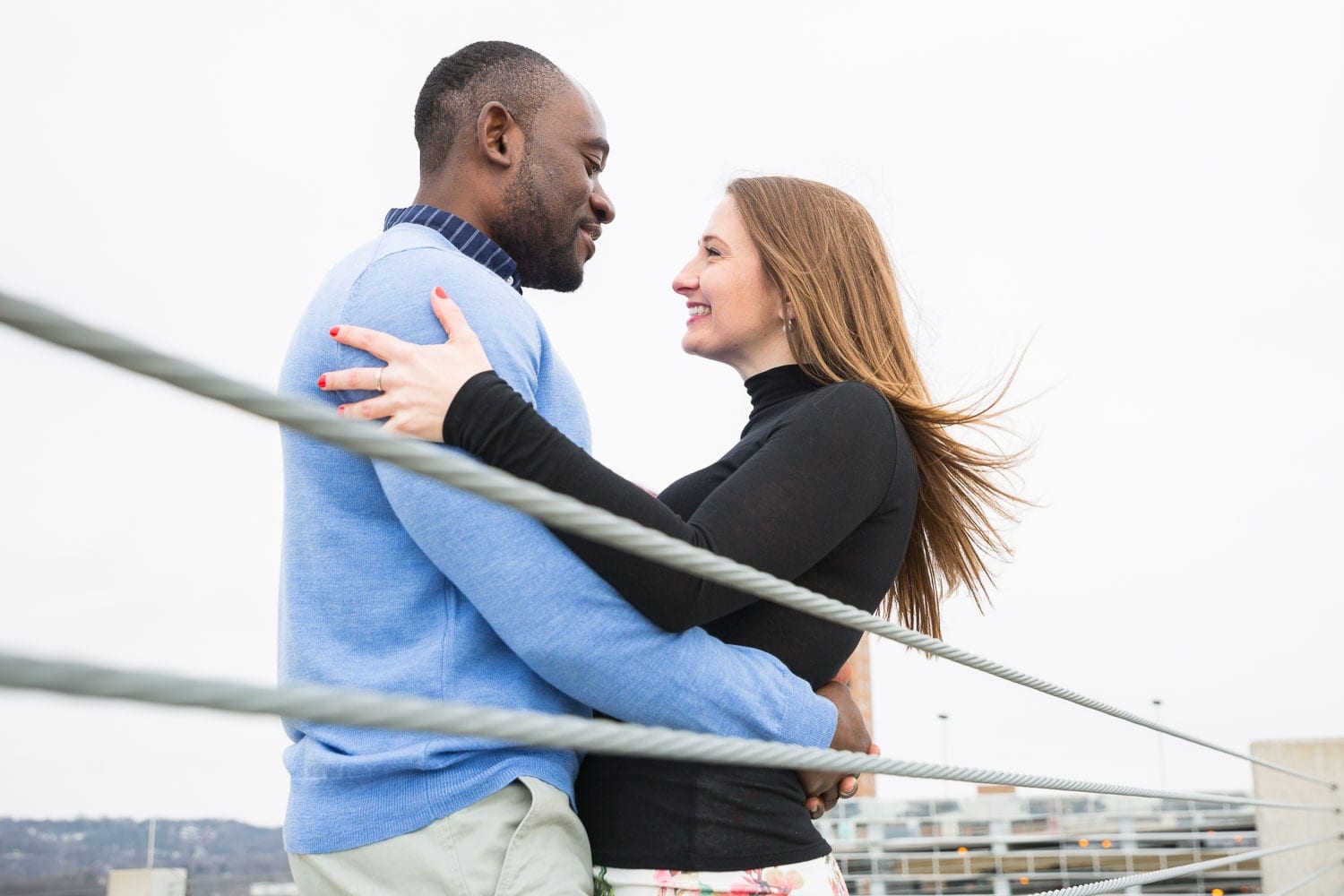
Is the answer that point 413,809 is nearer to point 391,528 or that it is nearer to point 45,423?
point 391,528

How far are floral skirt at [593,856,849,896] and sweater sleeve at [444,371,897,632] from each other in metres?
0.33

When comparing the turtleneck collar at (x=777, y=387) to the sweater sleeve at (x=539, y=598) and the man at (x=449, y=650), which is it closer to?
the man at (x=449, y=650)

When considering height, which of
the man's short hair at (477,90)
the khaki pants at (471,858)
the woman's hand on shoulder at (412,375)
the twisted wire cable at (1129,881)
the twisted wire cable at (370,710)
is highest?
the man's short hair at (477,90)

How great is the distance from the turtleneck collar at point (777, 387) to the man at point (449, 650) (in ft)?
1.96

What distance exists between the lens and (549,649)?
1.11 meters

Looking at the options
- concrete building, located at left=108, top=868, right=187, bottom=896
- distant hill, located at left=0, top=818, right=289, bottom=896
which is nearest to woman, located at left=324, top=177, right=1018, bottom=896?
distant hill, located at left=0, top=818, right=289, bottom=896

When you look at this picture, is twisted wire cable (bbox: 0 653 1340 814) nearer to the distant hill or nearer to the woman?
the woman

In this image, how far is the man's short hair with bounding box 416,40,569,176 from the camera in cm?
182

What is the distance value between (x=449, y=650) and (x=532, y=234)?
0.84 meters

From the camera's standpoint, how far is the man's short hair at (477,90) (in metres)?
1.82

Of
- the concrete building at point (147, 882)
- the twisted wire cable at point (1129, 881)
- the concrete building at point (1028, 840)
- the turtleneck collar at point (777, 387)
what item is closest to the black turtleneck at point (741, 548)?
the turtleneck collar at point (777, 387)

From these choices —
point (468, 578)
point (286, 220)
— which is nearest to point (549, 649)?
point (468, 578)

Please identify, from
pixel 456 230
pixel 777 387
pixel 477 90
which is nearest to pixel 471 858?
pixel 456 230

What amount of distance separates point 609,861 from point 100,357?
3.26ft
